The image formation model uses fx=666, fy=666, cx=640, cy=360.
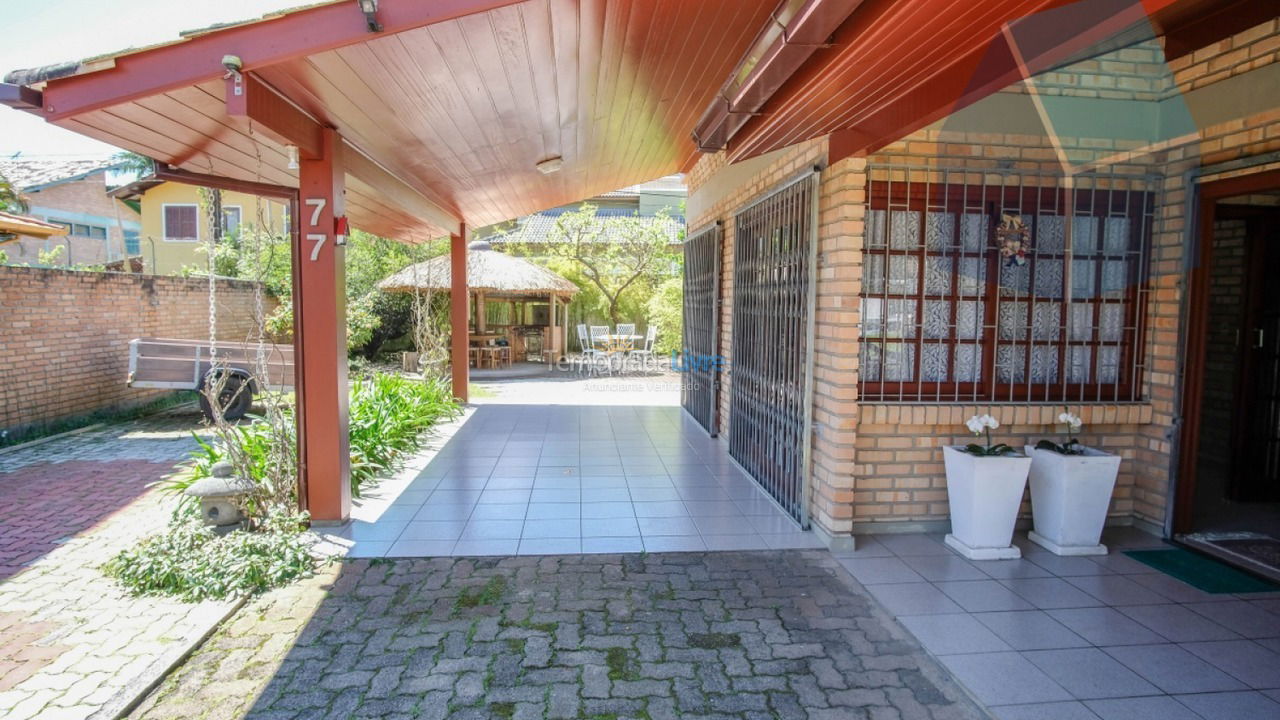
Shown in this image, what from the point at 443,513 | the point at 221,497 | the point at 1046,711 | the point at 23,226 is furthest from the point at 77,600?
the point at 1046,711

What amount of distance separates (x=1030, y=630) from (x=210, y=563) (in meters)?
4.07

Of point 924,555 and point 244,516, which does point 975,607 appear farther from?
point 244,516

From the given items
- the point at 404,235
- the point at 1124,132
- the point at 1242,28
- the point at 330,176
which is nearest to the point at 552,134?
the point at 330,176

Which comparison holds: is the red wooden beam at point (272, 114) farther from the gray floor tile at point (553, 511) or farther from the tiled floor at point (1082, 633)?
the tiled floor at point (1082, 633)

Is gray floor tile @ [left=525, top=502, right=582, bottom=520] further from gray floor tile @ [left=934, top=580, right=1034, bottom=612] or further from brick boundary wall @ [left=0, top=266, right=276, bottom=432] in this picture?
brick boundary wall @ [left=0, top=266, right=276, bottom=432]

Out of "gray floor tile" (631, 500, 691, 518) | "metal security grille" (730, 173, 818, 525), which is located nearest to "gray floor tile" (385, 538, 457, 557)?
"gray floor tile" (631, 500, 691, 518)

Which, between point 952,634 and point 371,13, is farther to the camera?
point 952,634

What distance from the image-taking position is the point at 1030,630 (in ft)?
9.80

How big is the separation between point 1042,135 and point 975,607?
287 cm

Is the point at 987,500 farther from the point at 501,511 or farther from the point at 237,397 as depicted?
the point at 237,397

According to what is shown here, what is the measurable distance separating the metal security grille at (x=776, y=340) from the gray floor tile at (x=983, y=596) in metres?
1.01

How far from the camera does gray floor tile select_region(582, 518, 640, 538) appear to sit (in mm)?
4207

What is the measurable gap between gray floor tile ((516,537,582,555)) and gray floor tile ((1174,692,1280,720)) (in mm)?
2826

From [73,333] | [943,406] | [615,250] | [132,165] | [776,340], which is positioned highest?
[132,165]
